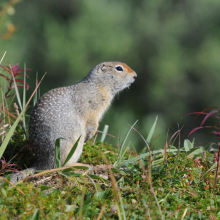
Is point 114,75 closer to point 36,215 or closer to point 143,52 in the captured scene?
point 36,215

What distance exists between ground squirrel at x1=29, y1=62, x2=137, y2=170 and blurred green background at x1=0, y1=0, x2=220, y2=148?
8.59 metres

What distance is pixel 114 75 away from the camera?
14.6 ft

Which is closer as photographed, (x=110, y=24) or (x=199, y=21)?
(x=110, y=24)

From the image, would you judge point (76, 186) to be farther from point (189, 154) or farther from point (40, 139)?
point (189, 154)

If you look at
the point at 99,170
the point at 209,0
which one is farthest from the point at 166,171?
the point at 209,0

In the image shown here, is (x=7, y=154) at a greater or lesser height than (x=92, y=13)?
lesser

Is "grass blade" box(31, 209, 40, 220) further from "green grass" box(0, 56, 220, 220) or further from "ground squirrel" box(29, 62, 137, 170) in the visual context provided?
"ground squirrel" box(29, 62, 137, 170)

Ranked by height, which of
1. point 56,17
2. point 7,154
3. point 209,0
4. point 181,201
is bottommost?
point 7,154

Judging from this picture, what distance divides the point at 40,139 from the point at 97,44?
1102 cm

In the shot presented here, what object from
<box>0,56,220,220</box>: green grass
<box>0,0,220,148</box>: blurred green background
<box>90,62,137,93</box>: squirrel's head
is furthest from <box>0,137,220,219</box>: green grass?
<box>0,0,220,148</box>: blurred green background

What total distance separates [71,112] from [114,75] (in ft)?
3.49

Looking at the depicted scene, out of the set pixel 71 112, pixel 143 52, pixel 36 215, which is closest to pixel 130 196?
pixel 36 215

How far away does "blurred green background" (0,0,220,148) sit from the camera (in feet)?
46.8

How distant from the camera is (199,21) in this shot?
15906 millimetres
